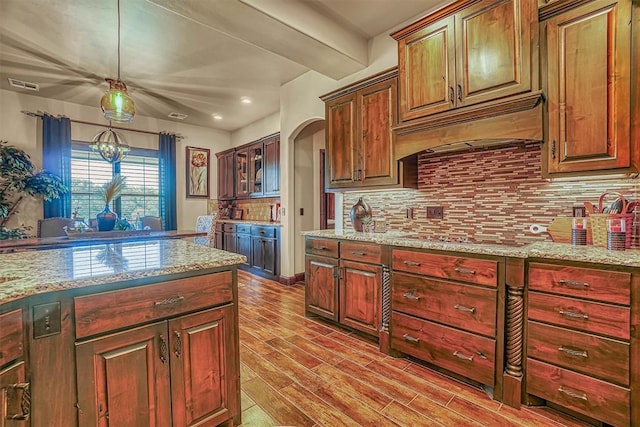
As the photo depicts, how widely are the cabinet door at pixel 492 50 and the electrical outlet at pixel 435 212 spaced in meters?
0.94

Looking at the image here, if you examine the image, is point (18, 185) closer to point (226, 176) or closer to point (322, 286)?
point (226, 176)

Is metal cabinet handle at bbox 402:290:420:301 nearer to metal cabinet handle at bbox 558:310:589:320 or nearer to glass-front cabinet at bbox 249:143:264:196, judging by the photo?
metal cabinet handle at bbox 558:310:589:320

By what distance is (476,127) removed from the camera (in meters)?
2.13

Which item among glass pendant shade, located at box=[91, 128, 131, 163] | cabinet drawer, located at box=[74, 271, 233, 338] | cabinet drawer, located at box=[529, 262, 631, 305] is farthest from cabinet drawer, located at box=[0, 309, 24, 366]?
glass pendant shade, located at box=[91, 128, 131, 163]

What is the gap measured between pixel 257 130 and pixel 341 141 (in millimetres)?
3648

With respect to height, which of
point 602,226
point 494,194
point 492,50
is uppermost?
point 492,50

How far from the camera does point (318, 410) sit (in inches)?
69.6

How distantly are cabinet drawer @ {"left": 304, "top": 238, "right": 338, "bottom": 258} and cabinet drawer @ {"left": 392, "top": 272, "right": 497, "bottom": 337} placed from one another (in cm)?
69

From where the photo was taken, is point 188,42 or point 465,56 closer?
point 465,56

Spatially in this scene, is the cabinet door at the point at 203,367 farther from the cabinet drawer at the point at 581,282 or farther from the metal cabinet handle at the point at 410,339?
the cabinet drawer at the point at 581,282

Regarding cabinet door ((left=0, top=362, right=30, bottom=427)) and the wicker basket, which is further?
the wicker basket

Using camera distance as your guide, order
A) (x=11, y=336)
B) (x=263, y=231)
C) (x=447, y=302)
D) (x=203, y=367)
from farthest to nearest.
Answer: (x=263, y=231)
(x=447, y=302)
(x=203, y=367)
(x=11, y=336)

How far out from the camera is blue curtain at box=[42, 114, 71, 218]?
484 cm

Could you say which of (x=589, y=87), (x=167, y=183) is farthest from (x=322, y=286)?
(x=167, y=183)
